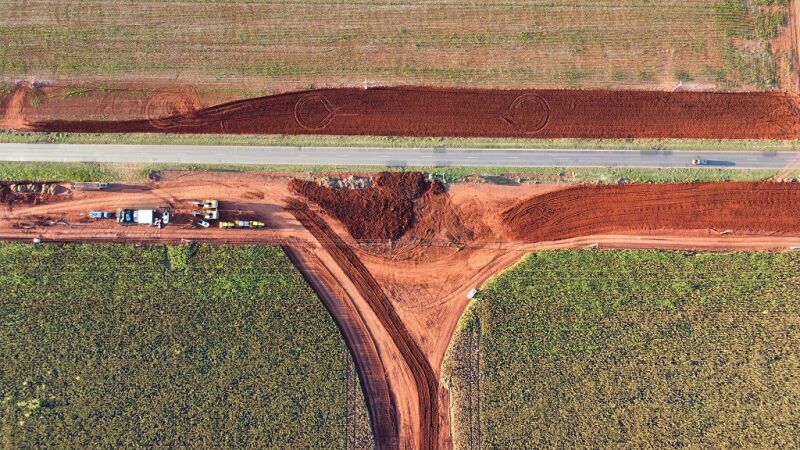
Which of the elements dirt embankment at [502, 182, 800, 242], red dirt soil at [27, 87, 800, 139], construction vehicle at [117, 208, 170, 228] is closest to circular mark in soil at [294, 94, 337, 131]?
red dirt soil at [27, 87, 800, 139]

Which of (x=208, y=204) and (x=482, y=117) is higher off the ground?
(x=482, y=117)

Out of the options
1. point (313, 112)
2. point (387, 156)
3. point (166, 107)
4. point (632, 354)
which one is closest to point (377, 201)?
point (387, 156)

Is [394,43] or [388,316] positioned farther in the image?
[394,43]

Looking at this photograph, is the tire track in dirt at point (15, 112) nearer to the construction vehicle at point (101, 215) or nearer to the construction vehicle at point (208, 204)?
the construction vehicle at point (101, 215)

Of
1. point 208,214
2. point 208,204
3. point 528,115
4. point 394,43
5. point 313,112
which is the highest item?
point 394,43

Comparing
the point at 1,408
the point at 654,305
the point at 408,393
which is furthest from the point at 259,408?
the point at 654,305

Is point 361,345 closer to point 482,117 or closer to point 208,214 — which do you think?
point 208,214

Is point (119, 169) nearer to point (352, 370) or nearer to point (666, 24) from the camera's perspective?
point (352, 370)
